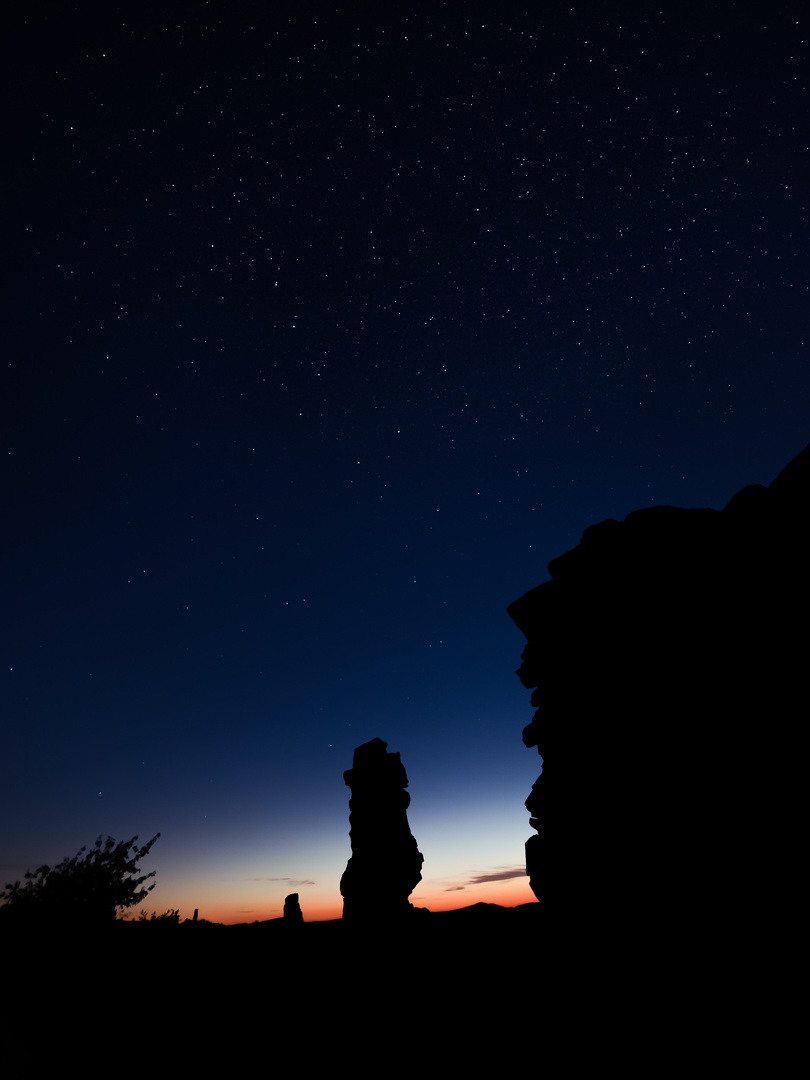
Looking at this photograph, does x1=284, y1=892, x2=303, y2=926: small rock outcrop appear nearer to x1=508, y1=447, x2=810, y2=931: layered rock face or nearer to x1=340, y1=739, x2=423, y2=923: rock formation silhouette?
x1=340, y1=739, x2=423, y2=923: rock formation silhouette

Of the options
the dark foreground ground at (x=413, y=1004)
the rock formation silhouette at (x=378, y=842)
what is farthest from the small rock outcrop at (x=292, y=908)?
the dark foreground ground at (x=413, y=1004)

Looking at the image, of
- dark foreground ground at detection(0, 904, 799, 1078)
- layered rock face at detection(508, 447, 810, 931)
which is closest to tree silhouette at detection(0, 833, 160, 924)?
dark foreground ground at detection(0, 904, 799, 1078)

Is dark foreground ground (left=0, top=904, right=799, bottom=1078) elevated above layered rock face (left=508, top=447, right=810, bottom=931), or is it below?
below

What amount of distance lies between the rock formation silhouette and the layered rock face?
1764 centimetres

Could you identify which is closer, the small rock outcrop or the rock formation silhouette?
the rock formation silhouette

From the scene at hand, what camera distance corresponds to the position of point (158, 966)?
15352mm

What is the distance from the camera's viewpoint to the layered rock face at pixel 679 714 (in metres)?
7.76

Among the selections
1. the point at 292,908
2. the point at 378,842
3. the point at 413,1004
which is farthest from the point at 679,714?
the point at 292,908

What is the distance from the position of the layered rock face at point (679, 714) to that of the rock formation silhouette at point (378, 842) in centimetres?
1764

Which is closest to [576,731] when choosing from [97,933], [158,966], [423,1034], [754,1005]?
[754,1005]

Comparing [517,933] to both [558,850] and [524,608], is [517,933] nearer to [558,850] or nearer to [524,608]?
[558,850]

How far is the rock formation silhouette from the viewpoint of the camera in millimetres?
24469

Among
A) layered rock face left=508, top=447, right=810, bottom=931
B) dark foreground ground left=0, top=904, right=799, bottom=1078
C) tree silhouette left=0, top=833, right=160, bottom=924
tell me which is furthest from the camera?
tree silhouette left=0, top=833, right=160, bottom=924

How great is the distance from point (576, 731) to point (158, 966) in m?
16.2
